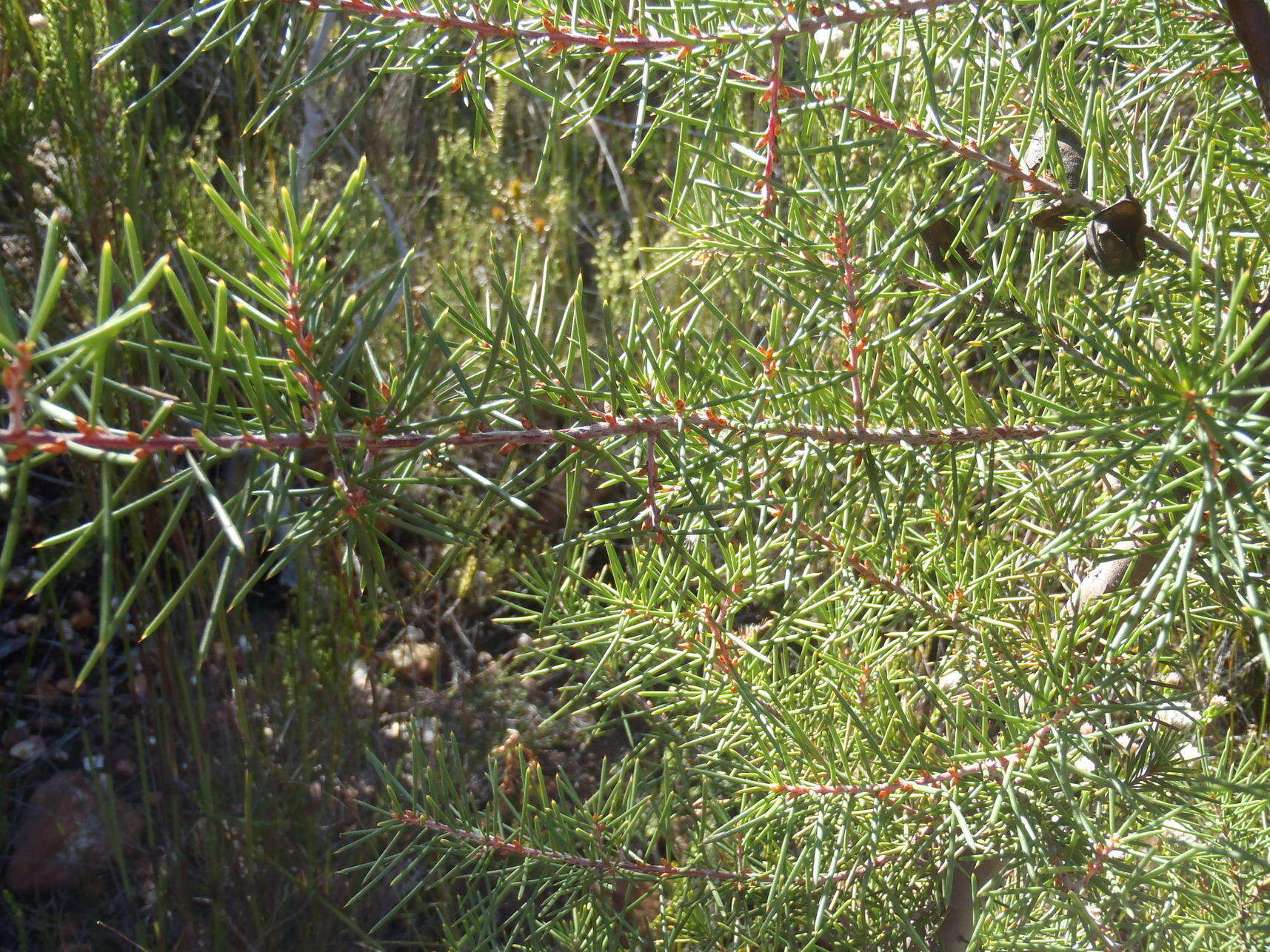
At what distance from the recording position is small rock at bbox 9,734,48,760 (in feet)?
4.82

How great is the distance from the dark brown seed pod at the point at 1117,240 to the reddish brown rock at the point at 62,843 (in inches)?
53.2

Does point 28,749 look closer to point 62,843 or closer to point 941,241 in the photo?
point 62,843

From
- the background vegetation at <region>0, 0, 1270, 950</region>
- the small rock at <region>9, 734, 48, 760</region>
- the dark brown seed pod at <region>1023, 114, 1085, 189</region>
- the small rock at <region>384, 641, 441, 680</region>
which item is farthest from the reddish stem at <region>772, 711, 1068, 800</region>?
the small rock at <region>9, 734, 48, 760</region>

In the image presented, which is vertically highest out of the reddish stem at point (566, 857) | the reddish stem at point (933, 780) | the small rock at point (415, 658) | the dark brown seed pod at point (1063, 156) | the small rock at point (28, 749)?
the dark brown seed pod at point (1063, 156)

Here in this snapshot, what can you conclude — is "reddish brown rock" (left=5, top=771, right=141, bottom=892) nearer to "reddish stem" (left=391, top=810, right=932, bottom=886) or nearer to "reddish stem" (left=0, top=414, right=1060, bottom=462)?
"reddish stem" (left=391, top=810, right=932, bottom=886)

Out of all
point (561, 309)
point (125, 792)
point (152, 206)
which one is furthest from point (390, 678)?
point (561, 309)

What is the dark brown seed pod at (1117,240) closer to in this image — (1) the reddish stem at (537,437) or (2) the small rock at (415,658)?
(1) the reddish stem at (537,437)

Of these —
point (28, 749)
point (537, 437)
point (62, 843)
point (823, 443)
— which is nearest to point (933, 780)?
point (823, 443)

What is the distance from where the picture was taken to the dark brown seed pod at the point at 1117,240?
40 cm

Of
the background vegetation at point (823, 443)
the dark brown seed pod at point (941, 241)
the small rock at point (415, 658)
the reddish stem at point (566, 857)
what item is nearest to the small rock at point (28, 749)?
the small rock at point (415, 658)

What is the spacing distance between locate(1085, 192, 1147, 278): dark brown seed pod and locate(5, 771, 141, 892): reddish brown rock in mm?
1351

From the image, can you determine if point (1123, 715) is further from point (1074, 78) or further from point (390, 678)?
point (390, 678)

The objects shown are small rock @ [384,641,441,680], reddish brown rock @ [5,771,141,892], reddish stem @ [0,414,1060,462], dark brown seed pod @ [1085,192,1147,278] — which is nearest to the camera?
reddish stem @ [0,414,1060,462]

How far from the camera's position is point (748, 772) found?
595mm
